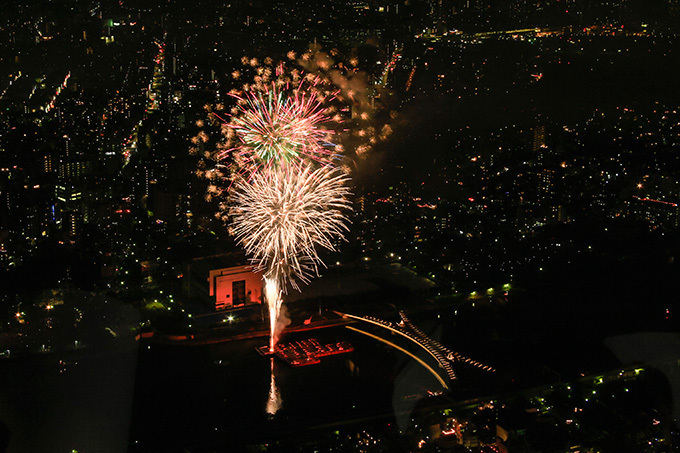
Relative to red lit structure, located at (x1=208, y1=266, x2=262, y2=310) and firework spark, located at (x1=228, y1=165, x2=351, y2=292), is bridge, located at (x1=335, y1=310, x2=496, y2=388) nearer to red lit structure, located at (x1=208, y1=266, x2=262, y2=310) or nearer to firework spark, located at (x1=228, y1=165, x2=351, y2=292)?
red lit structure, located at (x1=208, y1=266, x2=262, y2=310)

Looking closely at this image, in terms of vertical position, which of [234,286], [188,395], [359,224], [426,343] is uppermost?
[359,224]

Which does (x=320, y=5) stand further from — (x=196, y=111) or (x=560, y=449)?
(x=560, y=449)

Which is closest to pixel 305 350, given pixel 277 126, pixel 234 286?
pixel 234 286

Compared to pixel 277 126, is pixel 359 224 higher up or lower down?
lower down

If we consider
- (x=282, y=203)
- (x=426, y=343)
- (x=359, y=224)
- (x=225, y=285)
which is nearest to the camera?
(x=282, y=203)

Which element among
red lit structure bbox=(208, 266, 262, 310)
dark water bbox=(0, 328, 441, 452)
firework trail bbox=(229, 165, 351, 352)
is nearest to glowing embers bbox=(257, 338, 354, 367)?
dark water bbox=(0, 328, 441, 452)

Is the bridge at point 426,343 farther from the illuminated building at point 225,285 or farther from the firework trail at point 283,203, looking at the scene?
the firework trail at point 283,203

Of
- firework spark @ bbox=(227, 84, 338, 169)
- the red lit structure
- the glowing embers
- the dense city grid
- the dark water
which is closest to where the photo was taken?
the dark water

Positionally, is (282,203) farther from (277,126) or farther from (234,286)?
(234,286)
